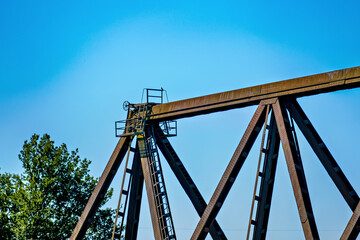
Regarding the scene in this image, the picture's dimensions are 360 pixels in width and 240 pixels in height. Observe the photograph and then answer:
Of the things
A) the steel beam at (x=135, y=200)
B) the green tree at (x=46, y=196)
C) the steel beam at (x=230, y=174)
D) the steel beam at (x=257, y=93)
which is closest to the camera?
the steel beam at (x=257, y=93)

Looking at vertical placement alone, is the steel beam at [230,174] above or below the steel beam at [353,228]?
above

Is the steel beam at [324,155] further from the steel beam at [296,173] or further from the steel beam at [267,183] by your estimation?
the steel beam at [267,183]

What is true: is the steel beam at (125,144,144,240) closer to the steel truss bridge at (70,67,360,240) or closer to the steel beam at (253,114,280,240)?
the steel truss bridge at (70,67,360,240)

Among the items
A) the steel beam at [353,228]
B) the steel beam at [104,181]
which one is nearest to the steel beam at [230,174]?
the steel beam at [353,228]

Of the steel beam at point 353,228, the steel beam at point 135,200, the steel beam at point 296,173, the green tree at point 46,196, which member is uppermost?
the green tree at point 46,196

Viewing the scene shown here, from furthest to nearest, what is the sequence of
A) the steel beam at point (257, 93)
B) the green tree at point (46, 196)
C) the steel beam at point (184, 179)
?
the green tree at point (46, 196)
the steel beam at point (184, 179)
the steel beam at point (257, 93)

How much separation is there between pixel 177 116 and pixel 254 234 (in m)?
6.21

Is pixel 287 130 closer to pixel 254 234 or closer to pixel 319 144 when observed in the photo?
pixel 319 144

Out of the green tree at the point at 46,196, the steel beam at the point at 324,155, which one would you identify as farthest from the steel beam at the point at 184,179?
the green tree at the point at 46,196

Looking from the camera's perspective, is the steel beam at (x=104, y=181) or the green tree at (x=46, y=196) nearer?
the steel beam at (x=104, y=181)

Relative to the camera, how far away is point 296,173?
2302 cm

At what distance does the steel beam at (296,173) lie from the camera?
22406mm

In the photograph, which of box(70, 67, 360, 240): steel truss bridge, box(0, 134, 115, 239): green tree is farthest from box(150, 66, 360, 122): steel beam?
box(0, 134, 115, 239): green tree

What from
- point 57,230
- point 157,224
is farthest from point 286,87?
point 57,230
